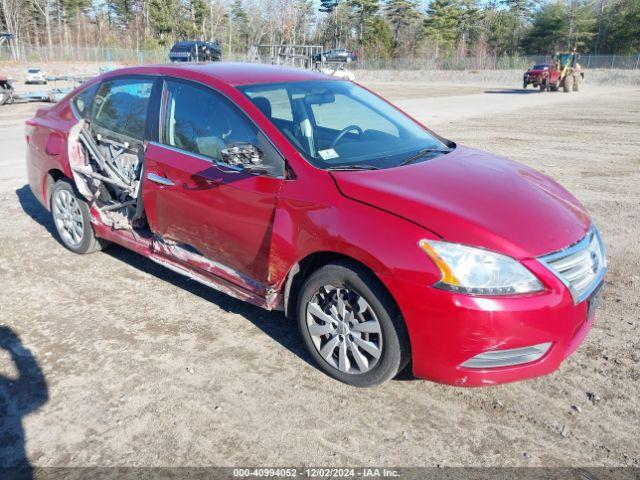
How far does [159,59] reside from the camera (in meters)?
55.8

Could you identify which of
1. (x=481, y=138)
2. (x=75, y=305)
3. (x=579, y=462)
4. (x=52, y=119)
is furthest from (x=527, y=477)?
(x=481, y=138)

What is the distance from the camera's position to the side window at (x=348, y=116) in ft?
13.3

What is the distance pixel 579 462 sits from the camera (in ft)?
8.50

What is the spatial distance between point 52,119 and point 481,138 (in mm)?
10200

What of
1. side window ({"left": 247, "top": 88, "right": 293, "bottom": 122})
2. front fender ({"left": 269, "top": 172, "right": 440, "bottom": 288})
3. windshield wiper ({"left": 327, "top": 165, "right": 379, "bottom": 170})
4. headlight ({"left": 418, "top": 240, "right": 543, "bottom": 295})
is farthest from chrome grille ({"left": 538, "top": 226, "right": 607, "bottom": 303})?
side window ({"left": 247, "top": 88, "right": 293, "bottom": 122})

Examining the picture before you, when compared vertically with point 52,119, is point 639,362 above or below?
below

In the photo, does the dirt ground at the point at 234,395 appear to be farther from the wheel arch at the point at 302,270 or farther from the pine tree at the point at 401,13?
the pine tree at the point at 401,13

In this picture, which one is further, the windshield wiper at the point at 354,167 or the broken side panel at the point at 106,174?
the broken side panel at the point at 106,174

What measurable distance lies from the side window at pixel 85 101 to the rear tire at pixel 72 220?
2.20ft

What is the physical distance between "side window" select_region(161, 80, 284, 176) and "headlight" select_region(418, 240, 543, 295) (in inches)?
48.7

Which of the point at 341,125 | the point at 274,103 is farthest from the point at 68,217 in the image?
the point at 341,125

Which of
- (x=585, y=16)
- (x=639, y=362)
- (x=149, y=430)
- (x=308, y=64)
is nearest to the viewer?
(x=149, y=430)

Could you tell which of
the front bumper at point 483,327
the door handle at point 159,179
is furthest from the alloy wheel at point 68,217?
the front bumper at point 483,327

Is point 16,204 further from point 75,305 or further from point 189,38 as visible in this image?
point 189,38
